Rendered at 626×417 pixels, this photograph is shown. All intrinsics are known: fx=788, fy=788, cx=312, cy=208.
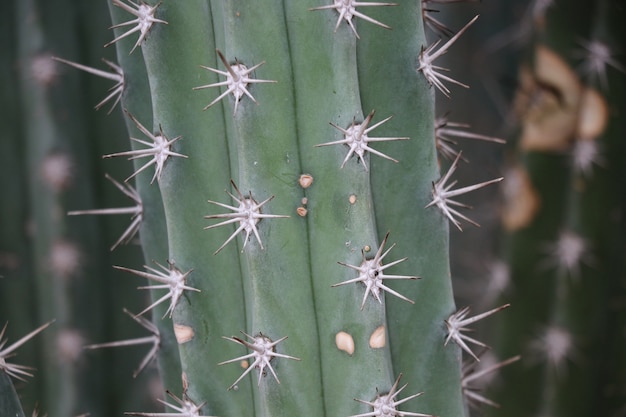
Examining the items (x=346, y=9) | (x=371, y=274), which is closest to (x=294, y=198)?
(x=371, y=274)

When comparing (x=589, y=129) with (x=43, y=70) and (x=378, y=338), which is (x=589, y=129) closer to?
(x=378, y=338)

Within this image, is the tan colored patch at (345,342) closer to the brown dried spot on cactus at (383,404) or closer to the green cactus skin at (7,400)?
the brown dried spot on cactus at (383,404)

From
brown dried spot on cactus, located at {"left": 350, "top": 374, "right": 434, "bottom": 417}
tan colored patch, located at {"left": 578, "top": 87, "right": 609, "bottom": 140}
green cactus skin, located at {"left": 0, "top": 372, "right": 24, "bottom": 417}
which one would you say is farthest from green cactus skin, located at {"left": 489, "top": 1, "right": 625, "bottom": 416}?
green cactus skin, located at {"left": 0, "top": 372, "right": 24, "bottom": 417}

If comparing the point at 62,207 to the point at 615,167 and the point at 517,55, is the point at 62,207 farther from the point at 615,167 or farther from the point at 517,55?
the point at 517,55

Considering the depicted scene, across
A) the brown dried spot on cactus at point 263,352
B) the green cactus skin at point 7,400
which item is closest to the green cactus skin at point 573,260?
the brown dried spot on cactus at point 263,352

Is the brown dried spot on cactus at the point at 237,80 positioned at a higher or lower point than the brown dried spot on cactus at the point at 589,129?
higher

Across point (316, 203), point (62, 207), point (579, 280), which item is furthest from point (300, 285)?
point (579, 280)

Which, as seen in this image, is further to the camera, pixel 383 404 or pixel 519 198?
pixel 519 198
